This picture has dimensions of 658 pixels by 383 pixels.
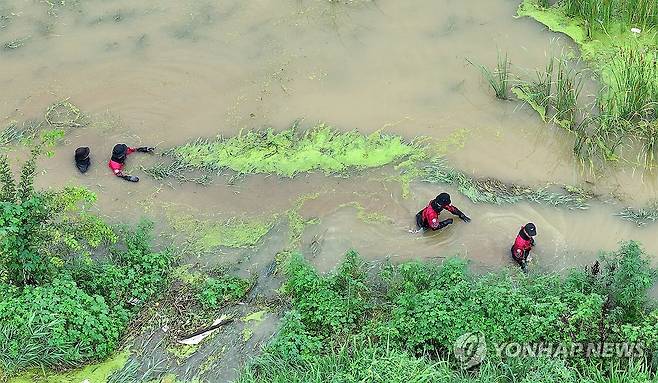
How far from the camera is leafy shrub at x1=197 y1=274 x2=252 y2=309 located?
5301mm

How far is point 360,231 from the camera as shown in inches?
232

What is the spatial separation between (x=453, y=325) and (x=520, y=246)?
1059 millimetres

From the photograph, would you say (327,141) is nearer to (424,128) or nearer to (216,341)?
(424,128)

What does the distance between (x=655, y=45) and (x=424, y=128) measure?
2429 millimetres

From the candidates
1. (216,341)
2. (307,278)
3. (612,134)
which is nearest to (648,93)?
(612,134)

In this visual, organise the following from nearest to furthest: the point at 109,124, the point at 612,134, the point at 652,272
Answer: the point at 652,272 < the point at 612,134 < the point at 109,124

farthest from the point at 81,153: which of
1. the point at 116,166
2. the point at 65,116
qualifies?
the point at 65,116

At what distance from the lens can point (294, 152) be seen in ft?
21.5

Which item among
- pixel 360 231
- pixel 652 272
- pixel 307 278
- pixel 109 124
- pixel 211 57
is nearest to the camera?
pixel 652 272

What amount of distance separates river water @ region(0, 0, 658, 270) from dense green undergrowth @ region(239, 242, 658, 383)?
A: 0.65 metres

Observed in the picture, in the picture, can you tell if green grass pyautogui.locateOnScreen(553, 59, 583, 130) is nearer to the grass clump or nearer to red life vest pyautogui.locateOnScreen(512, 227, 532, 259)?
the grass clump

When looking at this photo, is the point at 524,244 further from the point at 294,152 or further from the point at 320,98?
the point at 320,98

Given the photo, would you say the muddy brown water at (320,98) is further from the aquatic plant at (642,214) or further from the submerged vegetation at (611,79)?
the submerged vegetation at (611,79)

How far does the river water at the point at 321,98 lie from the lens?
233 inches
